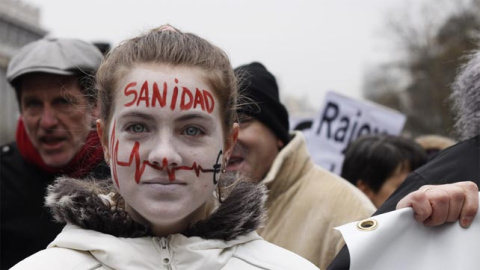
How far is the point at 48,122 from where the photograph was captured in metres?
3.67

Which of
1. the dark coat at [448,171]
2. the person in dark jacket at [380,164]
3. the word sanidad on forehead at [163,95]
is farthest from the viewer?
the person in dark jacket at [380,164]

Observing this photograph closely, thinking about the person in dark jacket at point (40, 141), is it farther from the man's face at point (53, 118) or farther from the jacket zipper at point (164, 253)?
the jacket zipper at point (164, 253)

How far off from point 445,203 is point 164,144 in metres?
0.82

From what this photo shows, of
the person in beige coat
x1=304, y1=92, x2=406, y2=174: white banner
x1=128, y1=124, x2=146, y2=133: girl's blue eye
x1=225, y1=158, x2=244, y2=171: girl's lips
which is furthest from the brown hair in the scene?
x1=304, y1=92, x2=406, y2=174: white banner

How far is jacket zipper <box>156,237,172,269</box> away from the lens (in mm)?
2156

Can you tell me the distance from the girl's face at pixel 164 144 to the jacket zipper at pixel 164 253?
0.17 ft

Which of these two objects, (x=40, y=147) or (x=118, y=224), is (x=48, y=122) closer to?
(x=40, y=147)

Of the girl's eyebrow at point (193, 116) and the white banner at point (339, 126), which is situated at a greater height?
the girl's eyebrow at point (193, 116)

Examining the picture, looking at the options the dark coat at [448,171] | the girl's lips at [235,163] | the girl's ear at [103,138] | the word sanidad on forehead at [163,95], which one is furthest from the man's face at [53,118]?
the dark coat at [448,171]

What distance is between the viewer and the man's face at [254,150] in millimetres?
3734

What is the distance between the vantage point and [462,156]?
2.61 metres

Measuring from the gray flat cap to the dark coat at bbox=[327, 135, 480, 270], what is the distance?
67.6 inches

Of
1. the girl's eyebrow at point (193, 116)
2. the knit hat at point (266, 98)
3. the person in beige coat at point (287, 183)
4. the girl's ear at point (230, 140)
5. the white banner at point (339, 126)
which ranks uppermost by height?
the girl's eyebrow at point (193, 116)

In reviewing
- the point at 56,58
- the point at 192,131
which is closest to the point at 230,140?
the point at 192,131
